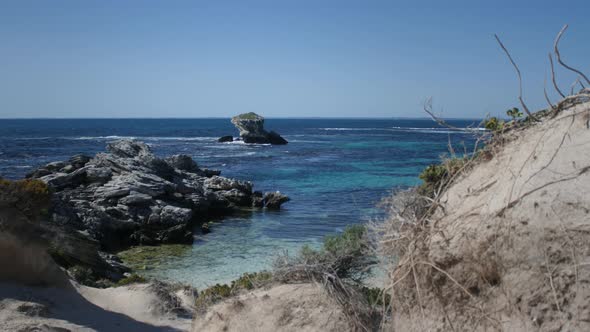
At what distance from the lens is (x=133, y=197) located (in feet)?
101

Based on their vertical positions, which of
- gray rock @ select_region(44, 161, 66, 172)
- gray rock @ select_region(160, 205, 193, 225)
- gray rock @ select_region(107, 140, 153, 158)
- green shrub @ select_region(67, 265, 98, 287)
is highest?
gray rock @ select_region(107, 140, 153, 158)

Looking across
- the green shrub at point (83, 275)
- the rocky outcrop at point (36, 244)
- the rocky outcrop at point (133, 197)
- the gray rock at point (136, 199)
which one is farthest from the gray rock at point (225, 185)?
the green shrub at point (83, 275)

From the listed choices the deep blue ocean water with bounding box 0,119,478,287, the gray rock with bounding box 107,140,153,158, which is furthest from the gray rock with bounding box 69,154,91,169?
the deep blue ocean water with bounding box 0,119,478,287

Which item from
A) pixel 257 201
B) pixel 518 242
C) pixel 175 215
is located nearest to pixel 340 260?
pixel 518 242

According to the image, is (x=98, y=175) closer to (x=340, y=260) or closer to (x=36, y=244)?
(x=36, y=244)

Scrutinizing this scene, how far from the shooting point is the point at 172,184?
1375 inches

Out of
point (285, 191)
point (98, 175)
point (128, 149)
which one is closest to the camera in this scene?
point (98, 175)

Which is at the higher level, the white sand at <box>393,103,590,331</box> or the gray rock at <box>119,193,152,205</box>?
the white sand at <box>393,103,590,331</box>

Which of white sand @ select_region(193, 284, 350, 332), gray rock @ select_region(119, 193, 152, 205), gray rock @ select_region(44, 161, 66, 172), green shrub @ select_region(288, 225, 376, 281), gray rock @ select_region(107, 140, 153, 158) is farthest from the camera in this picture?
gray rock @ select_region(107, 140, 153, 158)

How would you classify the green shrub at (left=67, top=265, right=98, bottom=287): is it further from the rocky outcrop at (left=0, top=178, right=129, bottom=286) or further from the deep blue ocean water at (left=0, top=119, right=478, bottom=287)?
the deep blue ocean water at (left=0, top=119, right=478, bottom=287)

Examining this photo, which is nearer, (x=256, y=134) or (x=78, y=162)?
(x=78, y=162)

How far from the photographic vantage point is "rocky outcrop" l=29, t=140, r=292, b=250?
27.6 meters

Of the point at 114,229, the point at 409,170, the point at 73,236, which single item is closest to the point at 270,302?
the point at 73,236

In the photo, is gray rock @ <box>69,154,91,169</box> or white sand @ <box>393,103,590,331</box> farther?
gray rock @ <box>69,154,91,169</box>
